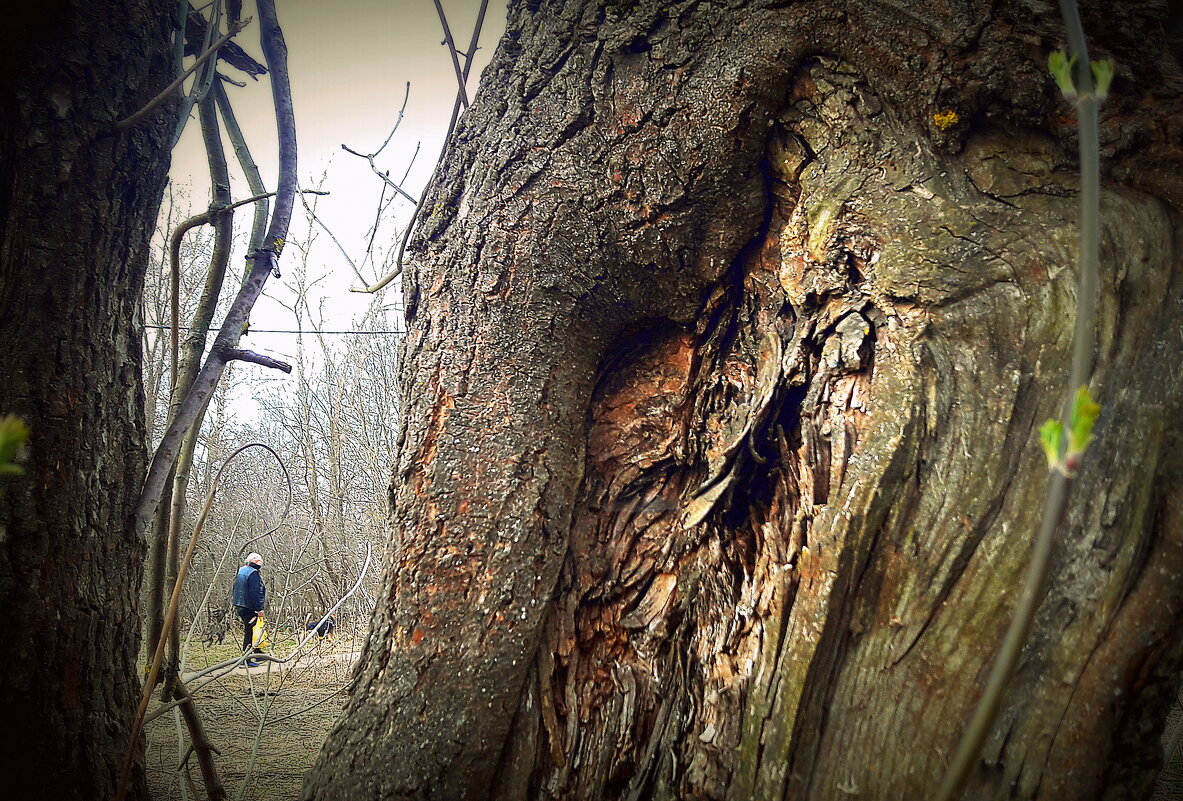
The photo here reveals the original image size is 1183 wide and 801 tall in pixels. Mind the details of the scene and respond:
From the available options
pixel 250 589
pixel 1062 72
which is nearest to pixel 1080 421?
pixel 1062 72

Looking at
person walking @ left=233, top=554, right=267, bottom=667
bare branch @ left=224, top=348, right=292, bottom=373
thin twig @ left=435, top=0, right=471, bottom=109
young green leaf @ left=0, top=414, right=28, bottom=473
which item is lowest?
person walking @ left=233, top=554, right=267, bottom=667

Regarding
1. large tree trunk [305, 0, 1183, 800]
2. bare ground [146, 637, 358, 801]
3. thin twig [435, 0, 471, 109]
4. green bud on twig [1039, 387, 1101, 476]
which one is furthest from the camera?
bare ground [146, 637, 358, 801]

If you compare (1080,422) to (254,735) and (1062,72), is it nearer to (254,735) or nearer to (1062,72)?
(1062,72)

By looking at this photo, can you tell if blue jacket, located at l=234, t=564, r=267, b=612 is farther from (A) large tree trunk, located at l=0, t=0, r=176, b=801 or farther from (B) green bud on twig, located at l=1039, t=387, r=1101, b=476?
(B) green bud on twig, located at l=1039, t=387, r=1101, b=476

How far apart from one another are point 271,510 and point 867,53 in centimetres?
1105

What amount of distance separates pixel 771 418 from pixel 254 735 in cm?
512

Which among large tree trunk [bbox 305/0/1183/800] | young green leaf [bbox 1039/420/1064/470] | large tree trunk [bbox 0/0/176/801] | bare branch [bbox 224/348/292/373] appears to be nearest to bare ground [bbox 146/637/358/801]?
large tree trunk [bbox 0/0/176/801]

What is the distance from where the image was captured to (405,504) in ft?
4.47

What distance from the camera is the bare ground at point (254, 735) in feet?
11.4

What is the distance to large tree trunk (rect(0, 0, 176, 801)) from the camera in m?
1.27

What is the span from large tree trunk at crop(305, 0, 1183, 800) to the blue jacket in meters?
6.45

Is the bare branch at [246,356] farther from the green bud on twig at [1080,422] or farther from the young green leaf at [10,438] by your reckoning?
the green bud on twig at [1080,422]

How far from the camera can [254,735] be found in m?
4.73

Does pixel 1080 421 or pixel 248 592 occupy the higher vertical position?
pixel 1080 421
